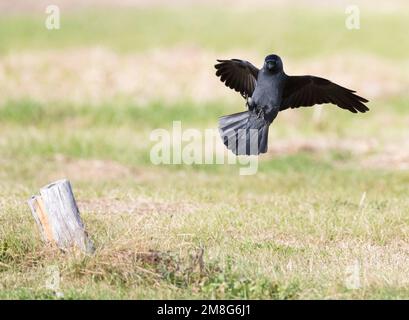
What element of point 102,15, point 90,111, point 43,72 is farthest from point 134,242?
point 102,15

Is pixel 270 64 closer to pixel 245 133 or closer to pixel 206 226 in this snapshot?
pixel 245 133

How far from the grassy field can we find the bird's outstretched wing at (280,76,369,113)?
3.73ft

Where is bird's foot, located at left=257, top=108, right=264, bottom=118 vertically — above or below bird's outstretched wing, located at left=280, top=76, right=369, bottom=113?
below

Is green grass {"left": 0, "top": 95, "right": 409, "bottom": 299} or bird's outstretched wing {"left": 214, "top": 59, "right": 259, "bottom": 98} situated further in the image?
bird's outstretched wing {"left": 214, "top": 59, "right": 259, "bottom": 98}

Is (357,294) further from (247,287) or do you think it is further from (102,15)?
(102,15)

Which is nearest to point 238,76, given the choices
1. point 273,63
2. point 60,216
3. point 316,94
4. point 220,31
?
point 316,94

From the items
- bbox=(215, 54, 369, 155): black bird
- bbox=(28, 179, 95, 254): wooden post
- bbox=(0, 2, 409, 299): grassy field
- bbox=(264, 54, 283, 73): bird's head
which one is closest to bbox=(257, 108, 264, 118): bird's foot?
bbox=(215, 54, 369, 155): black bird

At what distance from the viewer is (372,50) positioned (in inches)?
1022

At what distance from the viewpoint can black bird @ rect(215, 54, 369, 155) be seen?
8.80 meters

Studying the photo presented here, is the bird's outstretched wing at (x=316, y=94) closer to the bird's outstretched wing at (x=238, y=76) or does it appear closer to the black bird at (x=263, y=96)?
the black bird at (x=263, y=96)

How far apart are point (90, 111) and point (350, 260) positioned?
10774 millimetres

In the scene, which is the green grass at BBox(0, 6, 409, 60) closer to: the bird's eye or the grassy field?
the grassy field

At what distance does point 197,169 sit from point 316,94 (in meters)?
5.16

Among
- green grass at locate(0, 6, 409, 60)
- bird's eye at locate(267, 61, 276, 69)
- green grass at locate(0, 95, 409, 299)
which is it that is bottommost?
green grass at locate(0, 95, 409, 299)
